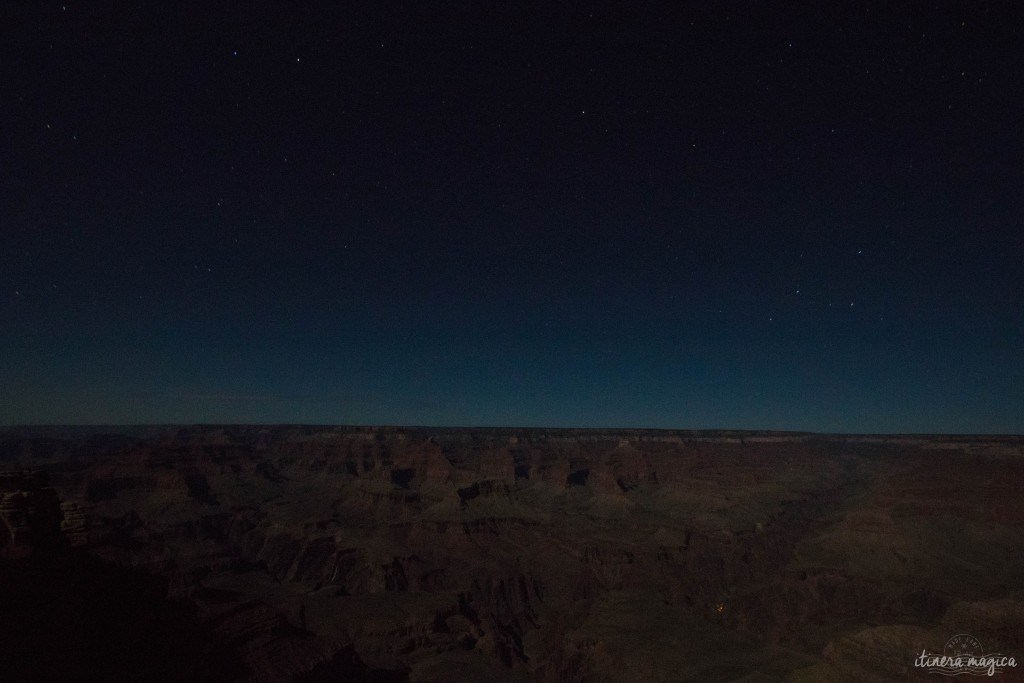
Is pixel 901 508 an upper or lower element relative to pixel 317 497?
upper

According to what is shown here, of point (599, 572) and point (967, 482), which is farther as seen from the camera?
point (967, 482)

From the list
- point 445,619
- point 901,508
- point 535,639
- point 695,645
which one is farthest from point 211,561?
point 901,508

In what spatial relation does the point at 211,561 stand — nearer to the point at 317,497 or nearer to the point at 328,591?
the point at 328,591

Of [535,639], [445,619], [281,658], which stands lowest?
[535,639]

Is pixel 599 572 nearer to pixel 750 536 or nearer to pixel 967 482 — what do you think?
pixel 750 536

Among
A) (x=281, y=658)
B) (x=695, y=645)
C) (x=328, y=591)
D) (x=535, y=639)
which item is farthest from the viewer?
(x=328, y=591)

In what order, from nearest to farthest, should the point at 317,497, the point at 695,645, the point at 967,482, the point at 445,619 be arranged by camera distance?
the point at 695,645 < the point at 445,619 < the point at 967,482 < the point at 317,497
